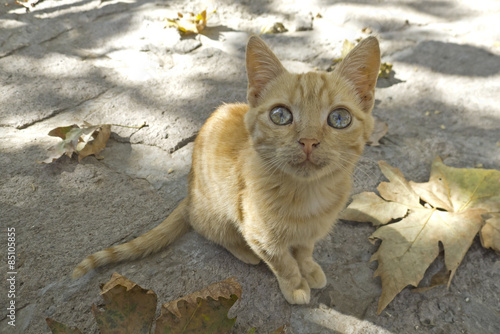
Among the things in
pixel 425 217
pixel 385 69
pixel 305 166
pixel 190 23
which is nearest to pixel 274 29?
pixel 190 23

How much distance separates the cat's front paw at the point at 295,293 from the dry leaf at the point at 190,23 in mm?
3145

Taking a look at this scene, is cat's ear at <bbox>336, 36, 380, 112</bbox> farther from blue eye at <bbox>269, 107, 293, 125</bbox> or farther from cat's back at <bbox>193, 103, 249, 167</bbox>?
cat's back at <bbox>193, 103, 249, 167</bbox>

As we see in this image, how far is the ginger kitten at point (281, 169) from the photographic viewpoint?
5.56 ft

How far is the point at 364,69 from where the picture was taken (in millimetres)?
1863

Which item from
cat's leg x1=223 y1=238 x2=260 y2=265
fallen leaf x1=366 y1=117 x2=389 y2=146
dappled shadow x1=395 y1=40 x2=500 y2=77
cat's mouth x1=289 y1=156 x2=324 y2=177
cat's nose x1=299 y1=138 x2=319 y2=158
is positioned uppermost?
cat's nose x1=299 y1=138 x2=319 y2=158

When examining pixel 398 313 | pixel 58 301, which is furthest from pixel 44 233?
pixel 398 313

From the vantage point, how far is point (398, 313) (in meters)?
1.84

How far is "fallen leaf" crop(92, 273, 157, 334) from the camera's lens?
4.83ft

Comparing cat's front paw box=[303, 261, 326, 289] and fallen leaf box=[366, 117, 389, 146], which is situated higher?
fallen leaf box=[366, 117, 389, 146]

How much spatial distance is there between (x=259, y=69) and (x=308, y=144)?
593 millimetres

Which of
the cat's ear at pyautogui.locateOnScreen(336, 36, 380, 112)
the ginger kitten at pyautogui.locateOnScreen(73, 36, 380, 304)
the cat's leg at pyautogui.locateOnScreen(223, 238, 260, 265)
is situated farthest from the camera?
the cat's leg at pyautogui.locateOnScreen(223, 238, 260, 265)

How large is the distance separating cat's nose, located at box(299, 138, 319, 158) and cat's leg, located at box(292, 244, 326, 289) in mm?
695

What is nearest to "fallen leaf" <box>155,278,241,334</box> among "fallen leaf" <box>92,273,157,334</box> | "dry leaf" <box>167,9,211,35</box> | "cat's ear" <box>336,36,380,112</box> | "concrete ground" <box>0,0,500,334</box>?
"fallen leaf" <box>92,273,157,334</box>

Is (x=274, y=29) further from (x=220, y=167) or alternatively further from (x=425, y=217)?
(x=425, y=217)
